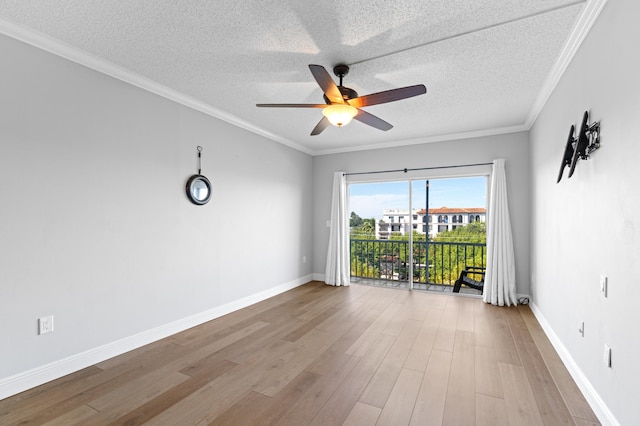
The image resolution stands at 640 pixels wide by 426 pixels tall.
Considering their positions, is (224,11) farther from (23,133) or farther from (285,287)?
(285,287)

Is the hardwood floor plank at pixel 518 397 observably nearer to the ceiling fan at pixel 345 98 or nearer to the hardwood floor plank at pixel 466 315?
the hardwood floor plank at pixel 466 315

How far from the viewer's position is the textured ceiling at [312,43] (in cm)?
199

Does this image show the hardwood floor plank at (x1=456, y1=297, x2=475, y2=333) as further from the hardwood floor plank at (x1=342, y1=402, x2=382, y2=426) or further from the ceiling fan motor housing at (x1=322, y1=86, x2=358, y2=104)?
the ceiling fan motor housing at (x1=322, y1=86, x2=358, y2=104)

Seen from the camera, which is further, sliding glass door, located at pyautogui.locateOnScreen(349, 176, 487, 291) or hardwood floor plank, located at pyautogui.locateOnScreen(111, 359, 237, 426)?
sliding glass door, located at pyautogui.locateOnScreen(349, 176, 487, 291)

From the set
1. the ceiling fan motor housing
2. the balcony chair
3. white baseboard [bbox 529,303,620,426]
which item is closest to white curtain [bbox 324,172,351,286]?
the balcony chair

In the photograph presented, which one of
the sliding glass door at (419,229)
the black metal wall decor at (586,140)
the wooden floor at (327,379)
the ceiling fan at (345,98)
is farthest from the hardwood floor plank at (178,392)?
the sliding glass door at (419,229)

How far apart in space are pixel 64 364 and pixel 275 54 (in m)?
3.05

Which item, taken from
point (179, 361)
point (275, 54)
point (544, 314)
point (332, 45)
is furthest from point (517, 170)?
point (179, 361)

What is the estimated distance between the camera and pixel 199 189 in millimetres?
3578

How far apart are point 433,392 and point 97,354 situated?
2.79 metres

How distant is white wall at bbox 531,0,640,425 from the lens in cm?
154

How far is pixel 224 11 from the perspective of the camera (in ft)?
6.63

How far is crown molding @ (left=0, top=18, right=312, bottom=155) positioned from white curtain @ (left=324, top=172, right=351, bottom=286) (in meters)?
2.27

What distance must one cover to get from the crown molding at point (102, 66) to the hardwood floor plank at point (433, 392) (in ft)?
11.9
